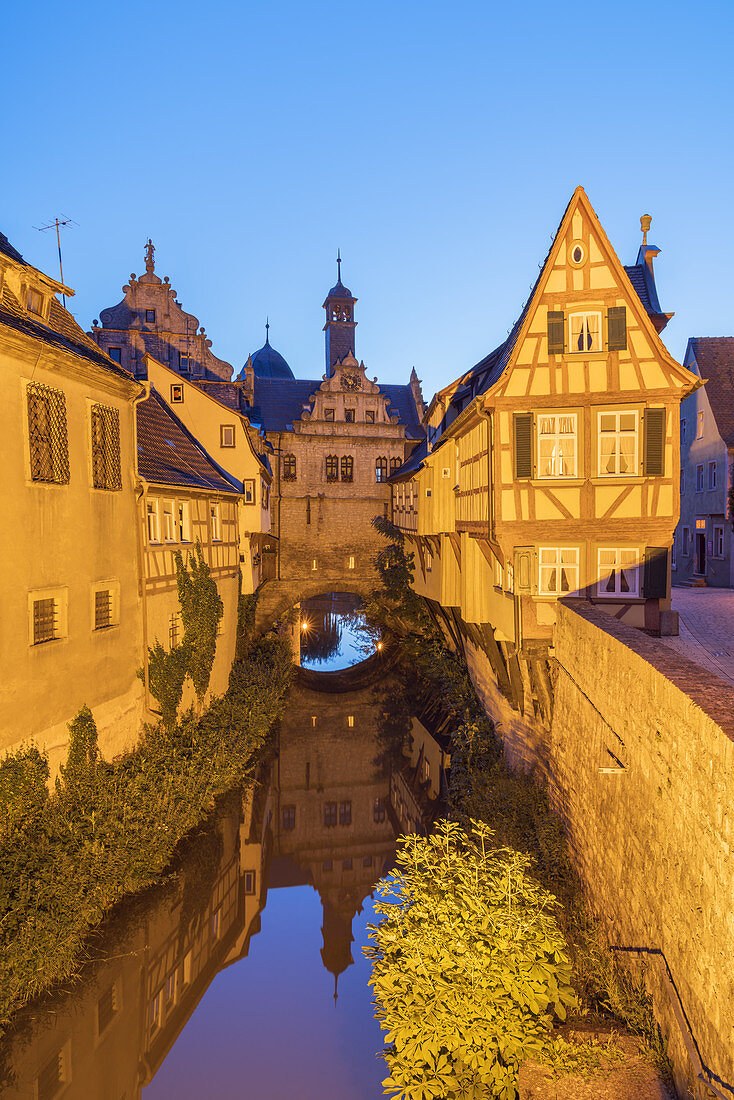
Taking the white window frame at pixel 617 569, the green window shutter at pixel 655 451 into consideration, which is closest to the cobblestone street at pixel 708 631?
the white window frame at pixel 617 569

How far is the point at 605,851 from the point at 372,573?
2404 centimetres

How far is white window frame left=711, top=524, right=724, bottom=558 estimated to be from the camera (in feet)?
77.3

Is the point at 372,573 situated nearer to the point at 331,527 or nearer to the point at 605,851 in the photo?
the point at 331,527

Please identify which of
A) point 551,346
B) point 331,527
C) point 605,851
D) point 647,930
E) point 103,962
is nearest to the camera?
point 647,930

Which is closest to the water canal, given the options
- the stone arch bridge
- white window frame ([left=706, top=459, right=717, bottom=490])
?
the stone arch bridge

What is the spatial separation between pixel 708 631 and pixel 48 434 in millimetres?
13474

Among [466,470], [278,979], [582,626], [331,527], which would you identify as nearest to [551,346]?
[466,470]

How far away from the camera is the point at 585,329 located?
12477 mm

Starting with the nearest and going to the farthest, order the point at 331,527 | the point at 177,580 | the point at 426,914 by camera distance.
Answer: the point at 426,914 → the point at 177,580 → the point at 331,527

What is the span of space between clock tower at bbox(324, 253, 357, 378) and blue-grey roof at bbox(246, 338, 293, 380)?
39.9 ft

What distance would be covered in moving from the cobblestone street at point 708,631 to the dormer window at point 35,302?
1212cm

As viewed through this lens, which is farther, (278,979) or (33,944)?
(278,979)

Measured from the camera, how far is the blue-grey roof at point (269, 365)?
52.8 metres

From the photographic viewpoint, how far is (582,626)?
9961 millimetres
